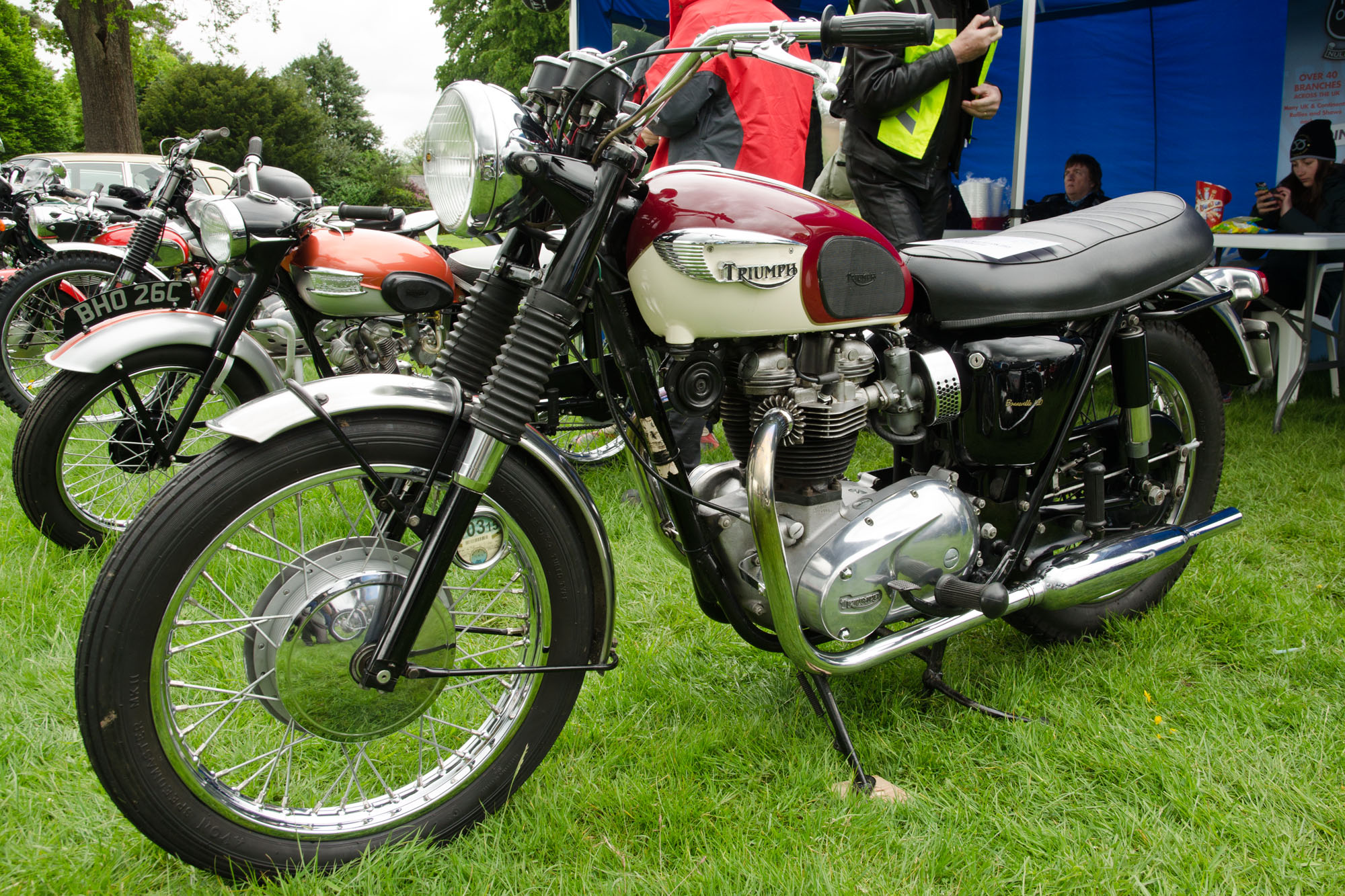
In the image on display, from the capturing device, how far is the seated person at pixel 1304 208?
17.9 feet

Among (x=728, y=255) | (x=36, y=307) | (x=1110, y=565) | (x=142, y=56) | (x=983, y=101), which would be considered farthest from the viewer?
(x=142, y=56)

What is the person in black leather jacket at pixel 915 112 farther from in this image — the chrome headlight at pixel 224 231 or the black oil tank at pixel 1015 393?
the chrome headlight at pixel 224 231

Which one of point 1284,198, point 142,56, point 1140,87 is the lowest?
point 1284,198

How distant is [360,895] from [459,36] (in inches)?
1329

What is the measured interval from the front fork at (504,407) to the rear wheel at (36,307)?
14.1 feet

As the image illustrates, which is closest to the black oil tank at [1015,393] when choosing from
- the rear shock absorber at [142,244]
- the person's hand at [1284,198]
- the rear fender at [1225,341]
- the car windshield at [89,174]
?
the rear fender at [1225,341]

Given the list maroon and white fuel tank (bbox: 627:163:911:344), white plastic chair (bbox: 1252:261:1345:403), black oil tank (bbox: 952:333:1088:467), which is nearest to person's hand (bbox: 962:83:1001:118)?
black oil tank (bbox: 952:333:1088:467)

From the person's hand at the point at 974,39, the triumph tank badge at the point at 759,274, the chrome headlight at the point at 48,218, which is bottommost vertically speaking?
the chrome headlight at the point at 48,218

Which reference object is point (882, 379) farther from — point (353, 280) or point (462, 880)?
point (353, 280)

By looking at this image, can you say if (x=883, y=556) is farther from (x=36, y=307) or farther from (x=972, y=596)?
(x=36, y=307)

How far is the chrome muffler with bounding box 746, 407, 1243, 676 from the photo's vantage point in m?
1.62

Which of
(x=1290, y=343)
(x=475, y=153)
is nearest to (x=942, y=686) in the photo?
(x=475, y=153)

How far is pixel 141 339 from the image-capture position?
9.16ft

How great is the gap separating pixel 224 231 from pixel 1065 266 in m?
2.37
